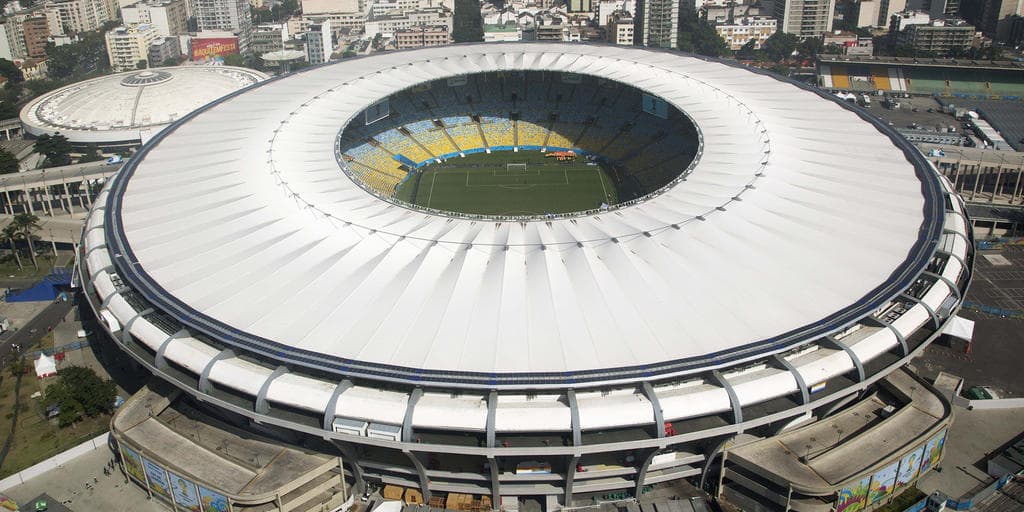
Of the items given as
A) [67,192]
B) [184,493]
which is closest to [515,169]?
[67,192]

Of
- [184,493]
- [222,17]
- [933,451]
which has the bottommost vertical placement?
[933,451]

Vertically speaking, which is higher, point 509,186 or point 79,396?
point 509,186

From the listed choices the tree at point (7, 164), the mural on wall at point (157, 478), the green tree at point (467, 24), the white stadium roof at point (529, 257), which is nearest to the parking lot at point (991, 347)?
the white stadium roof at point (529, 257)

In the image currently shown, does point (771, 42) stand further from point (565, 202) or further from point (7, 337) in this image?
point (7, 337)

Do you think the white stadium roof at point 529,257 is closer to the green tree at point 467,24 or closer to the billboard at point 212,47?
the billboard at point 212,47

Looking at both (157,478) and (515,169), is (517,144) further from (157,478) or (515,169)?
(157,478)

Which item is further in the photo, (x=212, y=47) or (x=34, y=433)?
(x=212, y=47)

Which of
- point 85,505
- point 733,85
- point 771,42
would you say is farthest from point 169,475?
point 771,42

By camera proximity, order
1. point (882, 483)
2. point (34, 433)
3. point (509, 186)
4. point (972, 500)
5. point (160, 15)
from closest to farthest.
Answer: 1. point (882, 483)
2. point (972, 500)
3. point (34, 433)
4. point (509, 186)
5. point (160, 15)

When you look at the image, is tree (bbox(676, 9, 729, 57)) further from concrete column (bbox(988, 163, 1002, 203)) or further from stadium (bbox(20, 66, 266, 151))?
stadium (bbox(20, 66, 266, 151))
